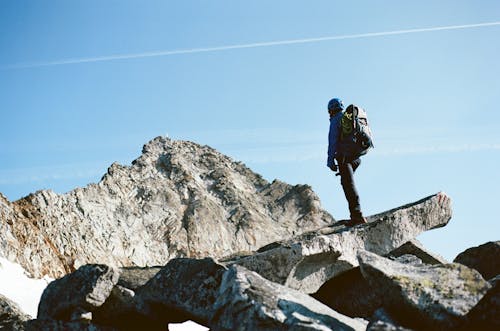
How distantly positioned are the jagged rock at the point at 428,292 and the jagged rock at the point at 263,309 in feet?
2.16

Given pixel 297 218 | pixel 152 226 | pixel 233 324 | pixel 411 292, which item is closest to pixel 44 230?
pixel 152 226

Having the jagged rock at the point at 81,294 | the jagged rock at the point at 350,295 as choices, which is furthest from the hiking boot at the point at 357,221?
the jagged rock at the point at 81,294

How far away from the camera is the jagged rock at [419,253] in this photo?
11.3 meters

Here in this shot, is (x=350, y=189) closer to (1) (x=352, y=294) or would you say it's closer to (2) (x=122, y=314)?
(1) (x=352, y=294)

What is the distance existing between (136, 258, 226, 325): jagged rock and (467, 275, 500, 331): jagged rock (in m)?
3.37

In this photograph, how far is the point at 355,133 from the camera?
394 inches

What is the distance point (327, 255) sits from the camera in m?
9.15

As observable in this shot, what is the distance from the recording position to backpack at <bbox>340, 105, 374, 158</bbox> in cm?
997

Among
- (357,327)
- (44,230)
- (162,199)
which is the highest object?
(162,199)

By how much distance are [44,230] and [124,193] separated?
717 centimetres

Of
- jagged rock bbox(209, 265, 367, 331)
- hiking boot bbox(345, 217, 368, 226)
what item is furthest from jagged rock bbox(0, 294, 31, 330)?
hiking boot bbox(345, 217, 368, 226)

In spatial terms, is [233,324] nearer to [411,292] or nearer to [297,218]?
[411,292]

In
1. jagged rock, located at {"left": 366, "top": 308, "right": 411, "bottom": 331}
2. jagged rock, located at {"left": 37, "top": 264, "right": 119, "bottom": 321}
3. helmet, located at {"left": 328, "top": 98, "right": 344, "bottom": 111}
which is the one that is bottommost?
jagged rock, located at {"left": 366, "top": 308, "right": 411, "bottom": 331}

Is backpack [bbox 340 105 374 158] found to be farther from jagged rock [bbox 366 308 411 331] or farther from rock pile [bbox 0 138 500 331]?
jagged rock [bbox 366 308 411 331]
